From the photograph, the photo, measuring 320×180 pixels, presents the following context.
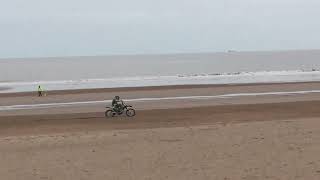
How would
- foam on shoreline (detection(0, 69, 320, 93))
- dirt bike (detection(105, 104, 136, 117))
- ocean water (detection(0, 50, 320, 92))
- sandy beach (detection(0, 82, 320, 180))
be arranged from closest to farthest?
1. sandy beach (detection(0, 82, 320, 180))
2. dirt bike (detection(105, 104, 136, 117))
3. foam on shoreline (detection(0, 69, 320, 93))
4. ocean water (detection(0, 50, 320, 92))

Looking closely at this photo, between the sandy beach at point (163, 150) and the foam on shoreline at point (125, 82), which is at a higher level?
the foam on shoreline at point (125, 82)

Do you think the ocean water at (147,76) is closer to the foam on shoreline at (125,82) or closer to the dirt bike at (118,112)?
the foam on shoreline at (125,82)

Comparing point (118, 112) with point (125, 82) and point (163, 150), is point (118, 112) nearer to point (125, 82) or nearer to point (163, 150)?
point (163, 150)

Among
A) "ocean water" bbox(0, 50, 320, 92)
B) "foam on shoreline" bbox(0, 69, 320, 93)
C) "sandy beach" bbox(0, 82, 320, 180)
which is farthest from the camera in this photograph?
"ocean water" bbox(0, 50, 320, 92)

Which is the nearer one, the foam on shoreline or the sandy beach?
the sandy beach

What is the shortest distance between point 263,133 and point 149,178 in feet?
19.6

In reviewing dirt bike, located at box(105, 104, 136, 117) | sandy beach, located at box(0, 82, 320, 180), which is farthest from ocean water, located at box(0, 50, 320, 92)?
sandy beach, located at box(0, 82, 320, 180)

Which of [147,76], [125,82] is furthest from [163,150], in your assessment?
[147,76]

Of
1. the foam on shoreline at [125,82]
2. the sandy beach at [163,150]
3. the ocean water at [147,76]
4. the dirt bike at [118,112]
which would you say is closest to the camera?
the sandy beach at [163,150]

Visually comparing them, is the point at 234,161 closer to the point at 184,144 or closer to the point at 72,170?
the point at 184,144

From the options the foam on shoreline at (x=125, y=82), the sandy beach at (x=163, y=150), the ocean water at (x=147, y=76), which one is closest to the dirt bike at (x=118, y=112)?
the sandy beach at (x=163, y=150)

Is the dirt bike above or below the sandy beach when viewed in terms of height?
above

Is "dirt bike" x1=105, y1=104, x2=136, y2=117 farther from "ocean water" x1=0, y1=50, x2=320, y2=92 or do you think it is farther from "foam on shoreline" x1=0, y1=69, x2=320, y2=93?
"ocean water" x1=0, y1=50, x2=320, y2=92

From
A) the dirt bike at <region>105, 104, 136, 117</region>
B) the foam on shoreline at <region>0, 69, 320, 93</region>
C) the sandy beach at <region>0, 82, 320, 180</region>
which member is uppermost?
the foam on shoreline at <region>0, 69, 320, 93</region>
